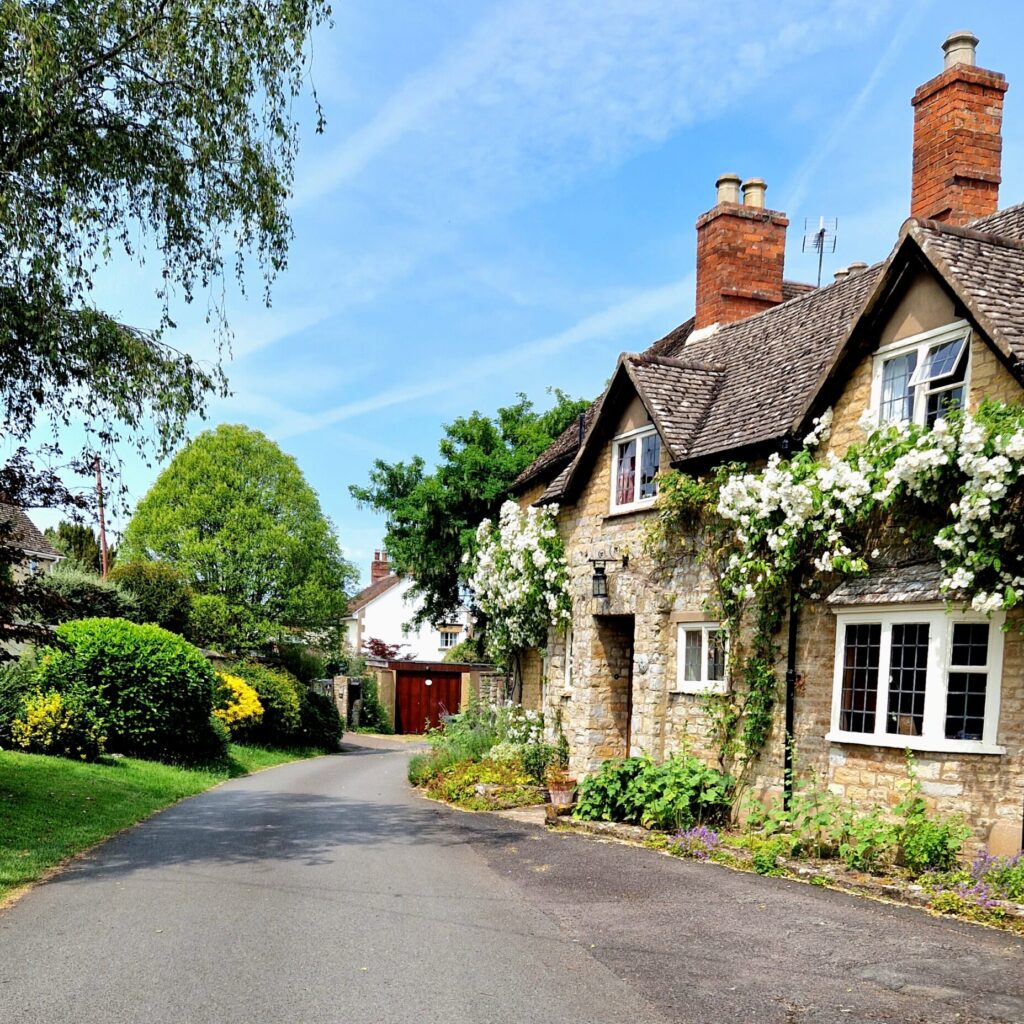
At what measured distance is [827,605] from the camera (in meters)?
12.4

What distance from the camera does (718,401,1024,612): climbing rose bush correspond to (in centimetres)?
963

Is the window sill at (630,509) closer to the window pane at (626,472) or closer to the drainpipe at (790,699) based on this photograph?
the window pane at (626,472)

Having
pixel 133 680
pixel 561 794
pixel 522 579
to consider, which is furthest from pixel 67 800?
pixel 522 579

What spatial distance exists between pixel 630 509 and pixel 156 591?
20.9m

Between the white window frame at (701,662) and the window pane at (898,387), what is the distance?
12.5 feet

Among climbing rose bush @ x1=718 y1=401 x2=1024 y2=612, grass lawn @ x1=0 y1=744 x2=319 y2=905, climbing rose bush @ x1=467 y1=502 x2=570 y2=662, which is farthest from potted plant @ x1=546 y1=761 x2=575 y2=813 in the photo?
grass lawn @ x1=0 y1=744 x2=319 y2=905

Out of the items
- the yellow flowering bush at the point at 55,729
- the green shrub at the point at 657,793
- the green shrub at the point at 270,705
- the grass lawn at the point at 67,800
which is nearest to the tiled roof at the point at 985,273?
the green shrub at the point at 657,793

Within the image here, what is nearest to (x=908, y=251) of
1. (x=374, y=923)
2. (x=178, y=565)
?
(x=374, y=923)

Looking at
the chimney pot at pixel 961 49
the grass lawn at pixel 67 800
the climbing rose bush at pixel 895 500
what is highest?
the chimney pot at pixel 961 49

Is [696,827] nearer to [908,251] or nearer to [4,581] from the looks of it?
[908,251]

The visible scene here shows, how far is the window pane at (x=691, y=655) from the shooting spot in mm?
15039

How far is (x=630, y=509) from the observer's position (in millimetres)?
16391

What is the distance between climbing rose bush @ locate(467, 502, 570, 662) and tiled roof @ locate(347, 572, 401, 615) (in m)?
40.5

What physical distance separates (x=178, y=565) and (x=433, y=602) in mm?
10822
